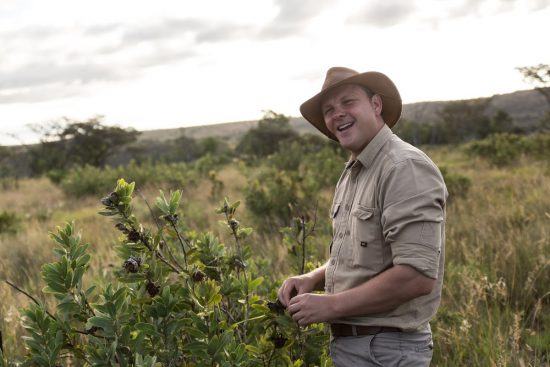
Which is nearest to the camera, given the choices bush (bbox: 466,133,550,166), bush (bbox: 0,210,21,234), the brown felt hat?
the brown felt hat

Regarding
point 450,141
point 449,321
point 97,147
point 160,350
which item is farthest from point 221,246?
point 450,141

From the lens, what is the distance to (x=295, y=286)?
213cm

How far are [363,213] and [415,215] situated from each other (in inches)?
10.4

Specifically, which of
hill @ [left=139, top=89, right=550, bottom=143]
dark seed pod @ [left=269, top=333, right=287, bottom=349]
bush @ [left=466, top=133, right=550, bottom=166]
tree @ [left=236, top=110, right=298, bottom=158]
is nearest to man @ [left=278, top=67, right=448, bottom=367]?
dark seed pod @ [left=269, top=333, right=287, bottom=349]

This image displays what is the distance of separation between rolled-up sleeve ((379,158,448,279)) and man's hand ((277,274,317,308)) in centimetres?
52

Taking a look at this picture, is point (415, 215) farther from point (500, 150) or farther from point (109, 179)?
point (500, 150)

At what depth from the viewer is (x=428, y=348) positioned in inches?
75.7

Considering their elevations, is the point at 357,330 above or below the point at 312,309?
below

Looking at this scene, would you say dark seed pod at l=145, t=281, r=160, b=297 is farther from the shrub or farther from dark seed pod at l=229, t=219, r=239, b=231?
the shrub

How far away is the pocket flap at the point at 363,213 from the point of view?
1.83 m

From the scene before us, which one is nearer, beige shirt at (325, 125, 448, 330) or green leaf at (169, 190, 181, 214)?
beige shirt at (325, 125, 448, 330)

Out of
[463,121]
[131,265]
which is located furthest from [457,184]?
[463,121]

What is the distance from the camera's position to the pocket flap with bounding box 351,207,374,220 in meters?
1.83

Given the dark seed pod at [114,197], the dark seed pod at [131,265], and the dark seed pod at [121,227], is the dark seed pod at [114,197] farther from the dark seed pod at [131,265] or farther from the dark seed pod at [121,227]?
the dark seed pod at [131,265]
